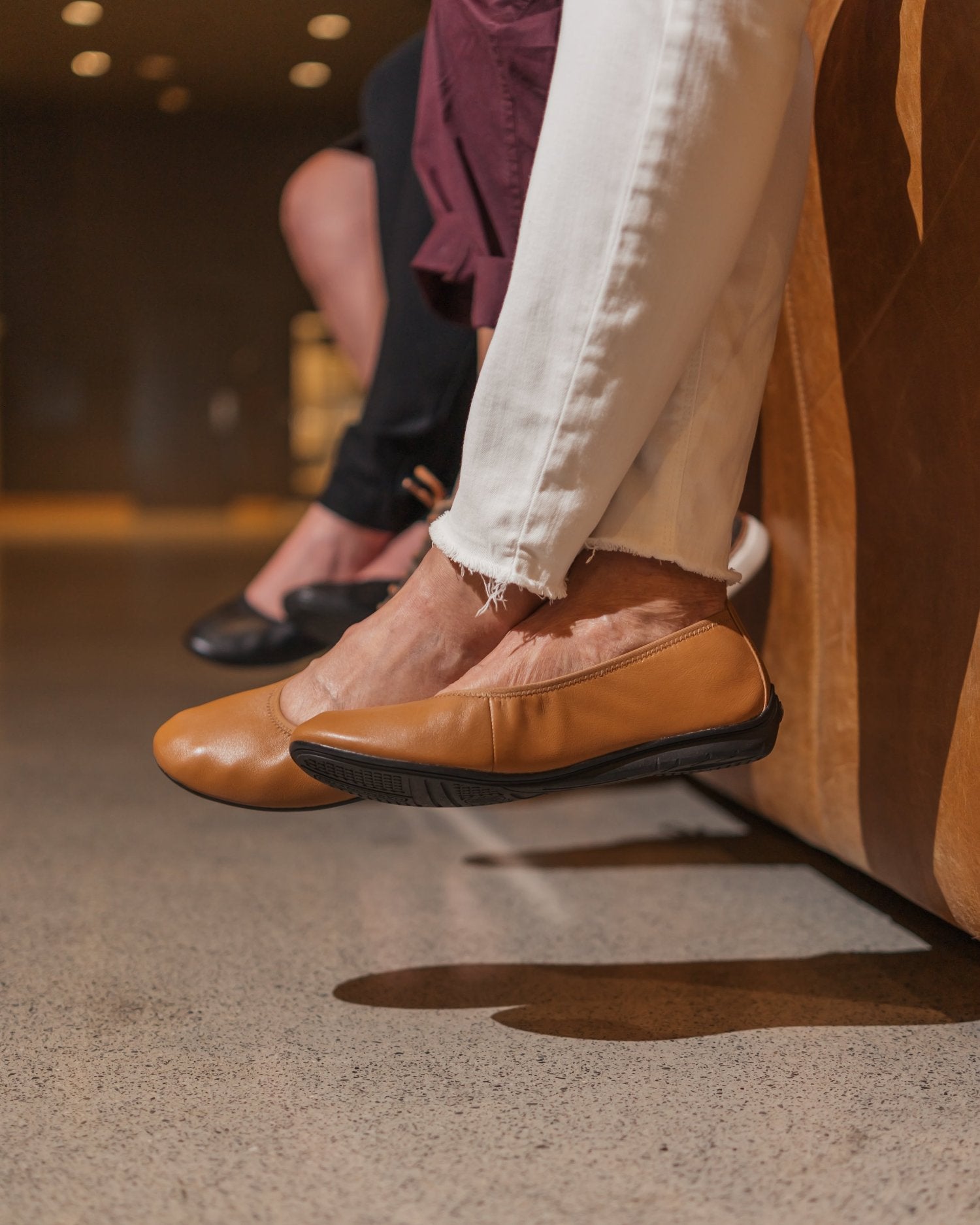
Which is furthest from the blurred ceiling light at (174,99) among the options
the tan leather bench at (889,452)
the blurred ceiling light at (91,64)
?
the tan leather bench at (889,452)

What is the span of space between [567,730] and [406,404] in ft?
1.85

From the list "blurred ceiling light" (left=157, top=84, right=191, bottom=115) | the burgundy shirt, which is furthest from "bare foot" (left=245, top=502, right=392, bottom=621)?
"blurred ceiling light" (left=157, top=84, right=191, bottom=115)

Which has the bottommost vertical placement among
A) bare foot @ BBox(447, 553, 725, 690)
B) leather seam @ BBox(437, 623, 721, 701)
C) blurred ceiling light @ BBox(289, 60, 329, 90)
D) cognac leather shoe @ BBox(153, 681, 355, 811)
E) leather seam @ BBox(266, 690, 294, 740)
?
cognac leather shoe @ BBox(153, 681, 355, 811)

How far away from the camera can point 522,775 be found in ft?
1.82

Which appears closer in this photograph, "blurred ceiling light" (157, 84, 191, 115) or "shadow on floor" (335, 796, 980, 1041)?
"shadow on floor" (335, 796, 980, 1041)

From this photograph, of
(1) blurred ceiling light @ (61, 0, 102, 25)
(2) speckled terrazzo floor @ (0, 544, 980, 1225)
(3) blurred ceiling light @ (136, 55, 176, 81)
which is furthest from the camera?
(3) blurred ceiling light @ (136, 55, 176, 81)

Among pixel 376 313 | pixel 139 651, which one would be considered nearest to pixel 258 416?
pixel 139 651

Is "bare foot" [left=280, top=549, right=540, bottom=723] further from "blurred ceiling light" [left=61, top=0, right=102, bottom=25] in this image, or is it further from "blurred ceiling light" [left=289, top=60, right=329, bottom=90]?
"blurred ceiling light" [left=289, top=60, right=329, bottom=90]

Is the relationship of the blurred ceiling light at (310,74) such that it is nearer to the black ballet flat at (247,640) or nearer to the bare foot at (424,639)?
the black ballet flat at (247,640)

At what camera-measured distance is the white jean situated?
51cm

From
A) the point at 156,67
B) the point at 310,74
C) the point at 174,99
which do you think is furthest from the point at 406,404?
the point at 174,99

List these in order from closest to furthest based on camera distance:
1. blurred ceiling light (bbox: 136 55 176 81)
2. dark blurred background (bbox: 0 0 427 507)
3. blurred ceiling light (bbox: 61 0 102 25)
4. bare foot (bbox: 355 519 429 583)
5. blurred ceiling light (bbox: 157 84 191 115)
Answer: bare foot (bbox: 355 519 429 583)
blurred ceiling light (bbox: 61 0 102 25)
blurred ceiling light (bbox: 136 55 176 81)
blurred ceiling light (bbox: 157 84 191 115)
dark blurred background (bbox: 0 0 427 507)

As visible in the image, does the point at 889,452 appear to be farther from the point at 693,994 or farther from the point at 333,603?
the point at 333,603

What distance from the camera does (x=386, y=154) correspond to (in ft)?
3.86
